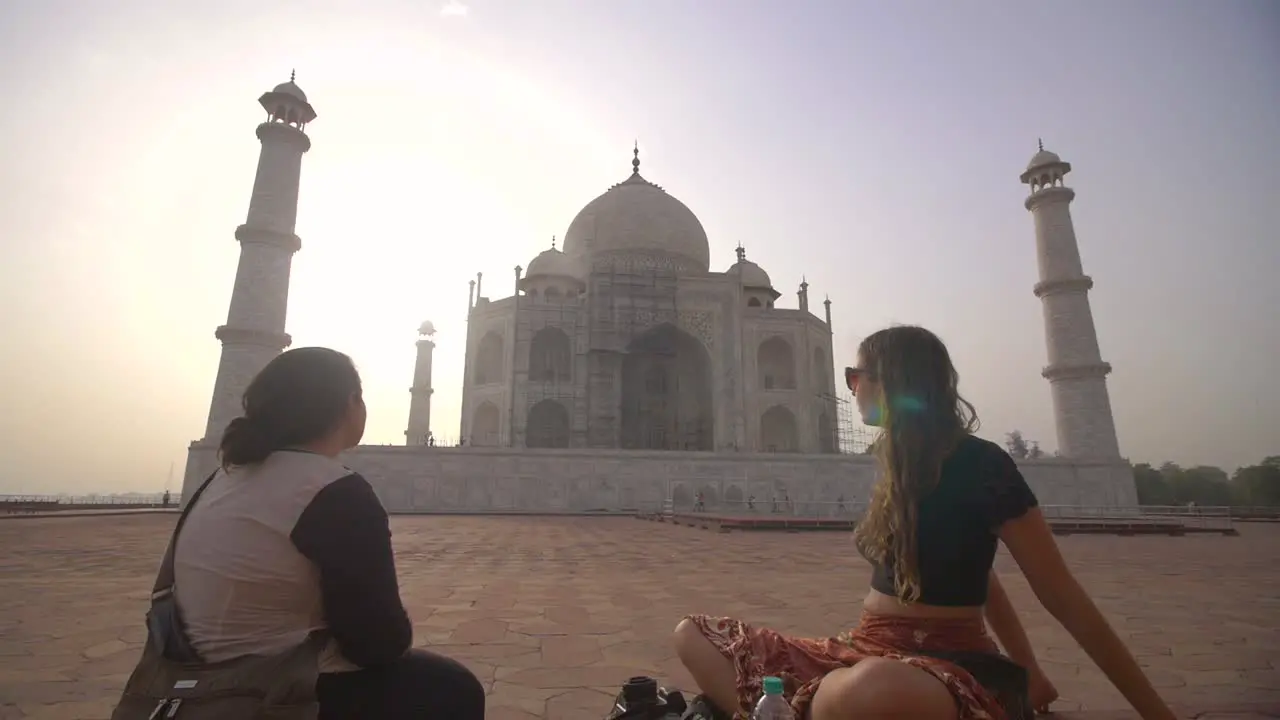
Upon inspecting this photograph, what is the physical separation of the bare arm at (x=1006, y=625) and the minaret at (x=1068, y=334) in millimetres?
23663

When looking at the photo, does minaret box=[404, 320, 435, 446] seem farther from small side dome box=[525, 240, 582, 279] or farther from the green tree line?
the green tree line

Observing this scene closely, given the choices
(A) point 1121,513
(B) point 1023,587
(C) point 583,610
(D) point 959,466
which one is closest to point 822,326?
(A) point 1121,513

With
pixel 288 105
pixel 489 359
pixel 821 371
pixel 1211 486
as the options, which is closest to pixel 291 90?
pixel 288 105

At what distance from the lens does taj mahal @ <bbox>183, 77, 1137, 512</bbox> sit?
19109mm

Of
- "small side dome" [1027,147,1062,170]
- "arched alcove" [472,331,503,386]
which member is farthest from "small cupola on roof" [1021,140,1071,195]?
"arched alcove" [472,331,503,386]

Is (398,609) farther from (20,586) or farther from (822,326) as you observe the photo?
(822,326)

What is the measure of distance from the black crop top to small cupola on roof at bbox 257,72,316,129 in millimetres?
24054

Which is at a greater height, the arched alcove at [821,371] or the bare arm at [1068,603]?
the arched alcove at [821,371]

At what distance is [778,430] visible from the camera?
27.1 metres

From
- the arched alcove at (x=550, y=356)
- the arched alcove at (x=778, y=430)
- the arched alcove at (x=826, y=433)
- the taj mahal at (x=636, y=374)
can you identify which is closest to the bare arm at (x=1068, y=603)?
the taj mahal at (x=636, y=374)

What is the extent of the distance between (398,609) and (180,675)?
15.3 inches

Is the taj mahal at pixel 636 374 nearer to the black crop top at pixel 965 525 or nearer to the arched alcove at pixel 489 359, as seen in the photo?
the arched alcove at pixel 489 359

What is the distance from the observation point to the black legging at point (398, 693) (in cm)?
139

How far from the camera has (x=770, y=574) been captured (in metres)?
5.90
